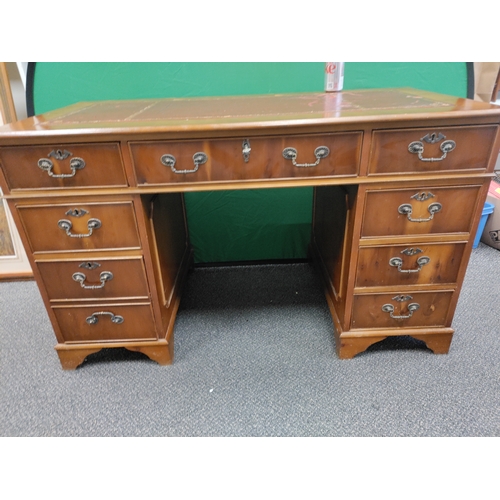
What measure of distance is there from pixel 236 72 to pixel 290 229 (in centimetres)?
77

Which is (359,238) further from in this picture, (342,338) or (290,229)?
(290,229)

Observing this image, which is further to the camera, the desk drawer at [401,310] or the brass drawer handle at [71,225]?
the desk drawer at [401,310]

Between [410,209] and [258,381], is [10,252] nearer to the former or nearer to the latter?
[258,381]

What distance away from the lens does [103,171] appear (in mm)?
983

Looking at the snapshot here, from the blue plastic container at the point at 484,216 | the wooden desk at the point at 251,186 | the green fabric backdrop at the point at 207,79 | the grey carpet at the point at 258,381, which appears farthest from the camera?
the blue plastic container at the point at 484,216

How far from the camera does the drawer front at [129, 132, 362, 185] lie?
0.96m

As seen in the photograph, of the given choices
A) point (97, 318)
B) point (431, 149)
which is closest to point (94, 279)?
point (97, 318)

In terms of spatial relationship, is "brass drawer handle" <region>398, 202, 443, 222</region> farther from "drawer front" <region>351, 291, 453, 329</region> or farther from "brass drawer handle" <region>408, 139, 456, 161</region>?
"drawer front" <region>351, 291, 453, 329</region>

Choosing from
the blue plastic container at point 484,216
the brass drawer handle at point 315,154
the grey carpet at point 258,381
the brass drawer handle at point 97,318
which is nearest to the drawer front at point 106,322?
the brass drawer handle at point 97,318

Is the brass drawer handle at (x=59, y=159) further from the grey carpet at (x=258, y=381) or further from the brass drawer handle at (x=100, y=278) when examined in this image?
the grey carpet at (x=258, y=381)

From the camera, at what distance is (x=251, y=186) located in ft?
3.32

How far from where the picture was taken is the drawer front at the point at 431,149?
956mm

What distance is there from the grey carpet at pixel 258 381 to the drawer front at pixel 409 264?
322 mm

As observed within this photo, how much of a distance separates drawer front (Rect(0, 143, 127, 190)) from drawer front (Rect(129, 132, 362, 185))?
0.23 feet
